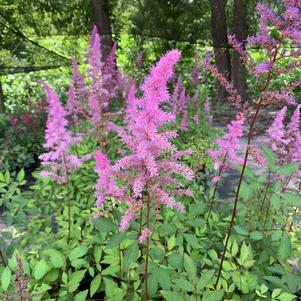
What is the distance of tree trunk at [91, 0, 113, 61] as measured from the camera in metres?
6.67

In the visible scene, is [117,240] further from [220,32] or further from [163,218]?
[220,32]

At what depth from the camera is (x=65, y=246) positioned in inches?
76.7

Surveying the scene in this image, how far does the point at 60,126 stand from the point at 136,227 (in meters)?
0.76

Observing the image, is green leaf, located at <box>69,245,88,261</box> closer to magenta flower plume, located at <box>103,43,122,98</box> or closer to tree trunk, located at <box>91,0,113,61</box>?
magenta flower plume, located at <box>103,43,122,98</box>

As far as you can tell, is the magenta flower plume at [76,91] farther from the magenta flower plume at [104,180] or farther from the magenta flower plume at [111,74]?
the magenta flower plume at [104,180]

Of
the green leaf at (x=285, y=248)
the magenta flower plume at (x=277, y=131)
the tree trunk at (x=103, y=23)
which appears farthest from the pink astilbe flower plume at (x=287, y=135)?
the tree trunk at (x=103, y=23)

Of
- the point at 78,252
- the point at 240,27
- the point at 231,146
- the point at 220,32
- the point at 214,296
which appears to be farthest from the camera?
the point at 220,32

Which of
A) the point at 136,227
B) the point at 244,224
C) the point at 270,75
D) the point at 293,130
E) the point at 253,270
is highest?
the point at 270,75

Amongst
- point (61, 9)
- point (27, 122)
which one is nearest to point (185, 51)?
point (61, 9)

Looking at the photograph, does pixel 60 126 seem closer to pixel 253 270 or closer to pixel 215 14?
pixel 253 270

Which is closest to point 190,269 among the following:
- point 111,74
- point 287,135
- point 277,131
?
point 277,131

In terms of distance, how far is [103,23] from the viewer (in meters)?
6.77

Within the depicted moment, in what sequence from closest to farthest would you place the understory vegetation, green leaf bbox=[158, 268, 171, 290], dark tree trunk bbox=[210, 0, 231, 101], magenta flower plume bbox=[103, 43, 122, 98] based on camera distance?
the understory vegetation
green leaf bbox=[158, 268, 171, 290]
magenta flower plume bbox=[103, 43, 122, 98]
dark tree trunk bbox=[210, 0, 231, 101]

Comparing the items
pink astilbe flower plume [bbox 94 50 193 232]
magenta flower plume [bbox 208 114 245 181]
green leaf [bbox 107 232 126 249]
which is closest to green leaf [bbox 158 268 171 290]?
green leaf [bbox 107 232 126 249]
